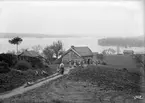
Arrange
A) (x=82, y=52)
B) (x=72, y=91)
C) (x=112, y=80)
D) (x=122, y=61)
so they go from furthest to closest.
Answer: (x=82, y=52)
(x=122, y=61)
(x=112, y=80)
(x=72, y=91)

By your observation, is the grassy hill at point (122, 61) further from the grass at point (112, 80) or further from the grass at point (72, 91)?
the grass at point (72, 91)

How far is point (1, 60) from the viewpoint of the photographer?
749 centimetres

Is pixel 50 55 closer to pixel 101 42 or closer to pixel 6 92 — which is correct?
pixel 6 92

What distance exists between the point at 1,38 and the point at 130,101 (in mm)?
2612

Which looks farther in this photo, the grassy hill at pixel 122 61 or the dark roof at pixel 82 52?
the dark roof at pixel 82 52

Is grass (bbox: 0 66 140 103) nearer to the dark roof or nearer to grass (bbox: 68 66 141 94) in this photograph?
grass (bbox: 68 66 141 94)

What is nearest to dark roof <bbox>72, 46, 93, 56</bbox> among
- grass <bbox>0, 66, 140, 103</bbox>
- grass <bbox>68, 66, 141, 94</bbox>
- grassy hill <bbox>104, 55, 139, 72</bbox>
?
grassy hill <bbox>104, 55, 139, 72</bbox>

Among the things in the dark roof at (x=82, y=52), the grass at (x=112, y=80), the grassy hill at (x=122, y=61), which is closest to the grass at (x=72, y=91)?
the grass at (x=112, y=80)

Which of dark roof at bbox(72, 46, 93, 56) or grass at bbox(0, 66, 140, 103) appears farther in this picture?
dark roof at bbox(72, 46, 93, 56)

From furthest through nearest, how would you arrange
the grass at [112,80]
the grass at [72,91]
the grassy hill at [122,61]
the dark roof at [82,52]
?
the dark roof at [82,52], the grassy hill at [122,61], the grass at [112,80], the grass at [72,91]

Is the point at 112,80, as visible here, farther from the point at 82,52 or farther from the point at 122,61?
the point at 82,52

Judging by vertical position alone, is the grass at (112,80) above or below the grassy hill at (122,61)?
below

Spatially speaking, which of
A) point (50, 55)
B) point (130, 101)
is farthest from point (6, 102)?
point (50, 55)

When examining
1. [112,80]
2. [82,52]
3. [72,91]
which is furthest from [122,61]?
[72,91]
